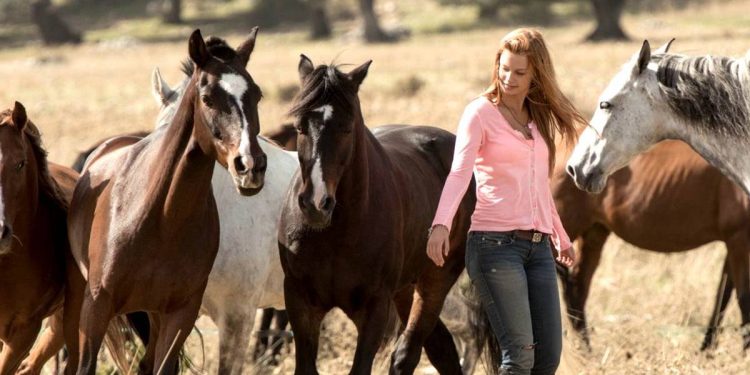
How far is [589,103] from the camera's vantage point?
2227cm

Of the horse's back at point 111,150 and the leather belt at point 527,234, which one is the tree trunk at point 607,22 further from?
the leather belt at point 527,234

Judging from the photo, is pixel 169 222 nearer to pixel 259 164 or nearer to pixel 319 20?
pixel 259 164

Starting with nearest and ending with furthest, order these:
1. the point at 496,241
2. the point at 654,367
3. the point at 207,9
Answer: the point at 496,241, the point at 654,367, the point at 207,9

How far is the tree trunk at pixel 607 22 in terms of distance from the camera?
45.9 meters

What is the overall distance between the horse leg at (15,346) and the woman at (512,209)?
235 centimetres

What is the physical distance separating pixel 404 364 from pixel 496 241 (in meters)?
1.63

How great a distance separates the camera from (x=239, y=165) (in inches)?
221

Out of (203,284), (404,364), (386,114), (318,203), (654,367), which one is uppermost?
(318,203)

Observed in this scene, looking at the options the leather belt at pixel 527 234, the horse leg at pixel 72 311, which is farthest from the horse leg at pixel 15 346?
the leather belt at pixel 527 234

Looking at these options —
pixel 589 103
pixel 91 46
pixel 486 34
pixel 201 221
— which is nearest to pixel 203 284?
pixel 201 221

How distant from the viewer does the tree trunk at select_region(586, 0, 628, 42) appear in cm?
4588

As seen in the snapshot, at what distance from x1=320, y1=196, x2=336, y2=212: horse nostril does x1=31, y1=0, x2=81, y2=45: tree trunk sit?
171 ft

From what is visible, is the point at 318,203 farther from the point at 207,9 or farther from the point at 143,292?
the point at 207,9

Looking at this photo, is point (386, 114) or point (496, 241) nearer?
point (496, 241)
